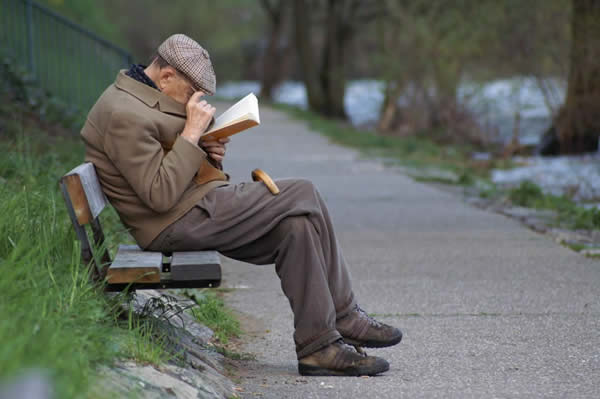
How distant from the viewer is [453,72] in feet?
62.6

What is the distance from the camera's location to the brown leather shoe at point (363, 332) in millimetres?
4078

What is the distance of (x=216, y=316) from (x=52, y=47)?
8562mm

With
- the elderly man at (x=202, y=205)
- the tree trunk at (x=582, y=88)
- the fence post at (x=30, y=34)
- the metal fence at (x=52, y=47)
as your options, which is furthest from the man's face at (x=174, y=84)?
the tree trunk at (x=582, y=88)

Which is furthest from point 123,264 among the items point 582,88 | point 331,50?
point 331,50

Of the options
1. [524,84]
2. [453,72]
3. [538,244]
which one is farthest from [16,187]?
[453,72]

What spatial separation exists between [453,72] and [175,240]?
51.8 feet

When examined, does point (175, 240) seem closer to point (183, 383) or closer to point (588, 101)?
point (183, 383)

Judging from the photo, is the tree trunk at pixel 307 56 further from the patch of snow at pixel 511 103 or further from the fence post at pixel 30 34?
the fence post at pixel 30 34

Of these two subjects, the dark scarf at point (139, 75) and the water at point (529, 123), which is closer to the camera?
the dark scarf at point (139, 75)

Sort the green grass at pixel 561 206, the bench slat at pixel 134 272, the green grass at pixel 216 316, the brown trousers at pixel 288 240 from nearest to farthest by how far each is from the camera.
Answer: the bench slat at pixel 134 272 < the brown trousers at pixel 288 240 < the green grass at pixel 216 316 < the green grass at pixel 561 206

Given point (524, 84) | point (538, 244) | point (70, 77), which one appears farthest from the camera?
point (524, 84)

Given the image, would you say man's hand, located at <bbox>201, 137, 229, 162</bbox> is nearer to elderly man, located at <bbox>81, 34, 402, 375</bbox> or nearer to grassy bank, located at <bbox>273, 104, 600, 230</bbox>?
elderly man, located at <bbox>81, 34, 402, 375</bbox>

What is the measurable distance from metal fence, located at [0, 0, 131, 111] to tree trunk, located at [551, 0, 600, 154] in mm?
7191

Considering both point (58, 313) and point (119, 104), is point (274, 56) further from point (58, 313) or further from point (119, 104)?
point (58, 313)
